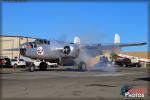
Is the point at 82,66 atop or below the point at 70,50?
below

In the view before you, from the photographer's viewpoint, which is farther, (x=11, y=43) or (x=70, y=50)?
(x=11, y=43)

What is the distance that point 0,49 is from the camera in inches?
2881

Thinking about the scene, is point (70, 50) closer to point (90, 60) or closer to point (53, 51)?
point (53, 51)

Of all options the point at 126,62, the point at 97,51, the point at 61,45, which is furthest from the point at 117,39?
the point at 61,45

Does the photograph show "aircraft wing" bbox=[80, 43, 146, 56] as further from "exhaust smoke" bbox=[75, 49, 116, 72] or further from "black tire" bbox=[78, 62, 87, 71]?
"black tire" bbox=[78, 62, 87, 71]

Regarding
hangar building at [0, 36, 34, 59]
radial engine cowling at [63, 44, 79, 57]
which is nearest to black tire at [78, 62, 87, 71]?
radial engine cowling at [63, 44, 79, 57]

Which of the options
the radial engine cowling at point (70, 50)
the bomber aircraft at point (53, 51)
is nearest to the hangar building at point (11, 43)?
the bomber aircraft at point (53, 51)

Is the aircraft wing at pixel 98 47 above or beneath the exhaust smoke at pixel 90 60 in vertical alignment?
above

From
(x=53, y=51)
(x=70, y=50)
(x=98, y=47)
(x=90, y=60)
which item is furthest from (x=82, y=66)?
(x=90, y=60)

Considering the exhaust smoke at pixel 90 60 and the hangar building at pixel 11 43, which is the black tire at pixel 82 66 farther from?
the hangar building at pixel 11 43

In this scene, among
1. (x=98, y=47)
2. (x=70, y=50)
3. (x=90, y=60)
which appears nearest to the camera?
(x=70, y=50)

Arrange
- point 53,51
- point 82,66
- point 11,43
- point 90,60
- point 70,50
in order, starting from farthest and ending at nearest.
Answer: point 11,43 < point 90,60 < point 82,66 < point 53,51 < point 70,50

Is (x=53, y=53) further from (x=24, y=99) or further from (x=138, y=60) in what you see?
(x=138, y=60)

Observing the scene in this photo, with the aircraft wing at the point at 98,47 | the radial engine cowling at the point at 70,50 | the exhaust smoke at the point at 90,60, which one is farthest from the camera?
the aircraft wing at the point at 98,47
